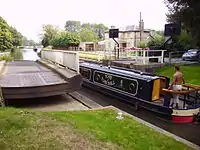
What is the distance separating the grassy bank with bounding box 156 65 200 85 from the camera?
48.5 ft

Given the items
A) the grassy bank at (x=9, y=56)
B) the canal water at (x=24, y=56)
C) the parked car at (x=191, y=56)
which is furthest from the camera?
the canal water at (x=24, y=56)

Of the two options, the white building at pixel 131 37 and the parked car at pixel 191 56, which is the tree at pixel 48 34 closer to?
the white building at pixel 131 37

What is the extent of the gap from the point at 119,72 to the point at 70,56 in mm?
2420

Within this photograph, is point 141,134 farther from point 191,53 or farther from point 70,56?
point 191,53

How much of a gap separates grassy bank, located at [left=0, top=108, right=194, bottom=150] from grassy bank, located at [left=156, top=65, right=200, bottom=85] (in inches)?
371

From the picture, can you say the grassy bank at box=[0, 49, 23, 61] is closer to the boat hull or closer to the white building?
the boat hull

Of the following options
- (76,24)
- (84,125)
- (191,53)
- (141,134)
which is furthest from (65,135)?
(76,24)

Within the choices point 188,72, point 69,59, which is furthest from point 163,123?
point 188,72

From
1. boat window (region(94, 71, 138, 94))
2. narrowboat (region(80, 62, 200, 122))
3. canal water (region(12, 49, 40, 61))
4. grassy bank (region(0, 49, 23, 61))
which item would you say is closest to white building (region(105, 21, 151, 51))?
canal water (region(12, 49, 40, 61))

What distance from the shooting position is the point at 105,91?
12016mm

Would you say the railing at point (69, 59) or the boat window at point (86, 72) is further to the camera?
the boat window at point (86, 72)

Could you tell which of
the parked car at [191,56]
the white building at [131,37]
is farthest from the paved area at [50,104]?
the white building at [131,37]

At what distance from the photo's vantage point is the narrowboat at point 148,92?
842cm

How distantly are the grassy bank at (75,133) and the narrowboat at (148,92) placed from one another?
99.7 inches
